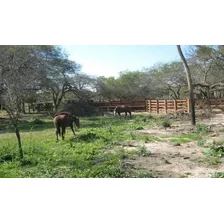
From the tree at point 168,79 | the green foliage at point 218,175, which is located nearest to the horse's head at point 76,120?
the tree at point 168,79

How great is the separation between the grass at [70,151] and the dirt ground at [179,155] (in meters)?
0.20

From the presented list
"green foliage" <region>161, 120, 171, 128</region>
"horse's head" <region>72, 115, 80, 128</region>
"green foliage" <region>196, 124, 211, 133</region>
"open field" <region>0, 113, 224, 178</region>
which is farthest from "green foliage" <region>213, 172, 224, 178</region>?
"horse's head" <region>72, 115, 80, 128</region>

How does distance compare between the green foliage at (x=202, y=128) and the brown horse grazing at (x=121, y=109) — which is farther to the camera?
the brown horse grazing at (x=121, y=109)

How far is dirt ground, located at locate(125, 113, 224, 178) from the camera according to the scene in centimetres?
392

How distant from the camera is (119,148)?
452 centimetres

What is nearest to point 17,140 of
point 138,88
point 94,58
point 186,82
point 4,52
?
point 4,52

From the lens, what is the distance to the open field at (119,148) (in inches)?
155

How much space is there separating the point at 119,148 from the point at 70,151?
775 millimetres

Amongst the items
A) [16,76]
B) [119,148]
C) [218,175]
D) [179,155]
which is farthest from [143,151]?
[16,76]

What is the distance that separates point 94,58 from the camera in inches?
181

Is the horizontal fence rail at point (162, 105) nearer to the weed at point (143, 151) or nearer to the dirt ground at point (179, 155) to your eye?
the dirt ground at point (179, 155)

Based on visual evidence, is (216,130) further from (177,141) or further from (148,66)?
(148,66)

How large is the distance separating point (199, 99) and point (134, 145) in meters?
1.47

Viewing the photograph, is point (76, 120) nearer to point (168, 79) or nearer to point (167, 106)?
point (167, 106)
